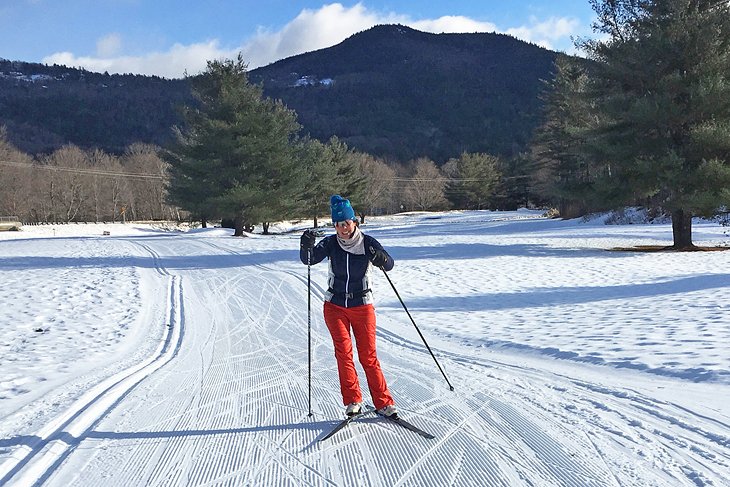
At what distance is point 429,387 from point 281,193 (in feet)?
94.7

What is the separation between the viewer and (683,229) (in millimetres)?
18516

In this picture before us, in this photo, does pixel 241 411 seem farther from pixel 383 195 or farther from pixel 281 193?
pixel 383 195

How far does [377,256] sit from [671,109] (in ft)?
53.7

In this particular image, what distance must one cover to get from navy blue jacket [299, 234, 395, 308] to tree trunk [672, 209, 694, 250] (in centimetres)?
1744

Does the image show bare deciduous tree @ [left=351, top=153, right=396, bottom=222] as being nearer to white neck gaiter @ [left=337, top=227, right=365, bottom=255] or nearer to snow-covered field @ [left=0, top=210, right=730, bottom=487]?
snow-covered field @ [left=0, top=210, right=730, bottom=487]

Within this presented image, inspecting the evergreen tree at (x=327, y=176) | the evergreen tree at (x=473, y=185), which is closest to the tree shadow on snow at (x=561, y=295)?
the evergreen tree at (x=327, y=176)

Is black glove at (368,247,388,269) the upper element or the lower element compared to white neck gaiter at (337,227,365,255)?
lower

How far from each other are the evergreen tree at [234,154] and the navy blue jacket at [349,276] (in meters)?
27.3

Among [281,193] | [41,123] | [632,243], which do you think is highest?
[41,123]

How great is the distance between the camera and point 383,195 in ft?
292

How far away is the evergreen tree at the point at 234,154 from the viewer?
31562 mm

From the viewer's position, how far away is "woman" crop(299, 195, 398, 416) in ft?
14.7

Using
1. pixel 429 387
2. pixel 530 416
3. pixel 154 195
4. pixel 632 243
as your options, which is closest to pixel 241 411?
pixel 429 387

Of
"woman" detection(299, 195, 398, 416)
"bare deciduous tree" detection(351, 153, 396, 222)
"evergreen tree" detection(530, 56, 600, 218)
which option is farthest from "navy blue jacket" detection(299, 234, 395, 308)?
"bare deciduous tree" detection(351, 153, 396, 222)
